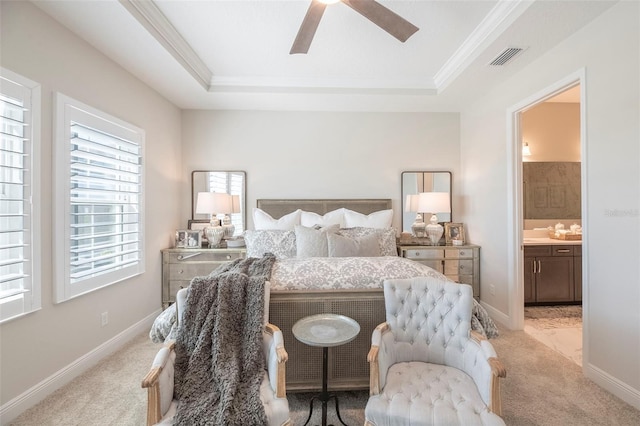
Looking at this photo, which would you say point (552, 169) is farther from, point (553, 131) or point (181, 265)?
point (181, 265)

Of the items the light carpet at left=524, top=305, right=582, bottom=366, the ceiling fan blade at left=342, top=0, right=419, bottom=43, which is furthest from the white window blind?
the light carpet at left=524, top=305, right=582, bottom=366

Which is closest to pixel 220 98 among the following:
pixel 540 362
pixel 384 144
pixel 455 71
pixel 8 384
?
pixel 384 144

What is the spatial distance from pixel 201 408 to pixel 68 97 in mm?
2503

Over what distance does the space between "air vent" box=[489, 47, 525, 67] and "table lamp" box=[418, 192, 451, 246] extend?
160 cm

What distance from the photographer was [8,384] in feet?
6.11

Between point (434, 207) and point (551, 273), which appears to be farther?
point (434, 207)

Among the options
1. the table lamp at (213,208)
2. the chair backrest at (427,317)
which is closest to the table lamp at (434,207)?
the chair backrest at (427,317)

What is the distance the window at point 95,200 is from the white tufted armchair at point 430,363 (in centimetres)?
243

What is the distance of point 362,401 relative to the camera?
79.4 inches

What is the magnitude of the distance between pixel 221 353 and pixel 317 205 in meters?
2.79

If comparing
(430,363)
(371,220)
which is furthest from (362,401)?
(371,220)

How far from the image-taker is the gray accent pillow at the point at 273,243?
3158mm

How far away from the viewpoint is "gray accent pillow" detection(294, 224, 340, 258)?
293cm

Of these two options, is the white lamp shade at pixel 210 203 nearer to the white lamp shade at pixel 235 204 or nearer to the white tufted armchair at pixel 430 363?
the white lamp shade at pixel 235 204
